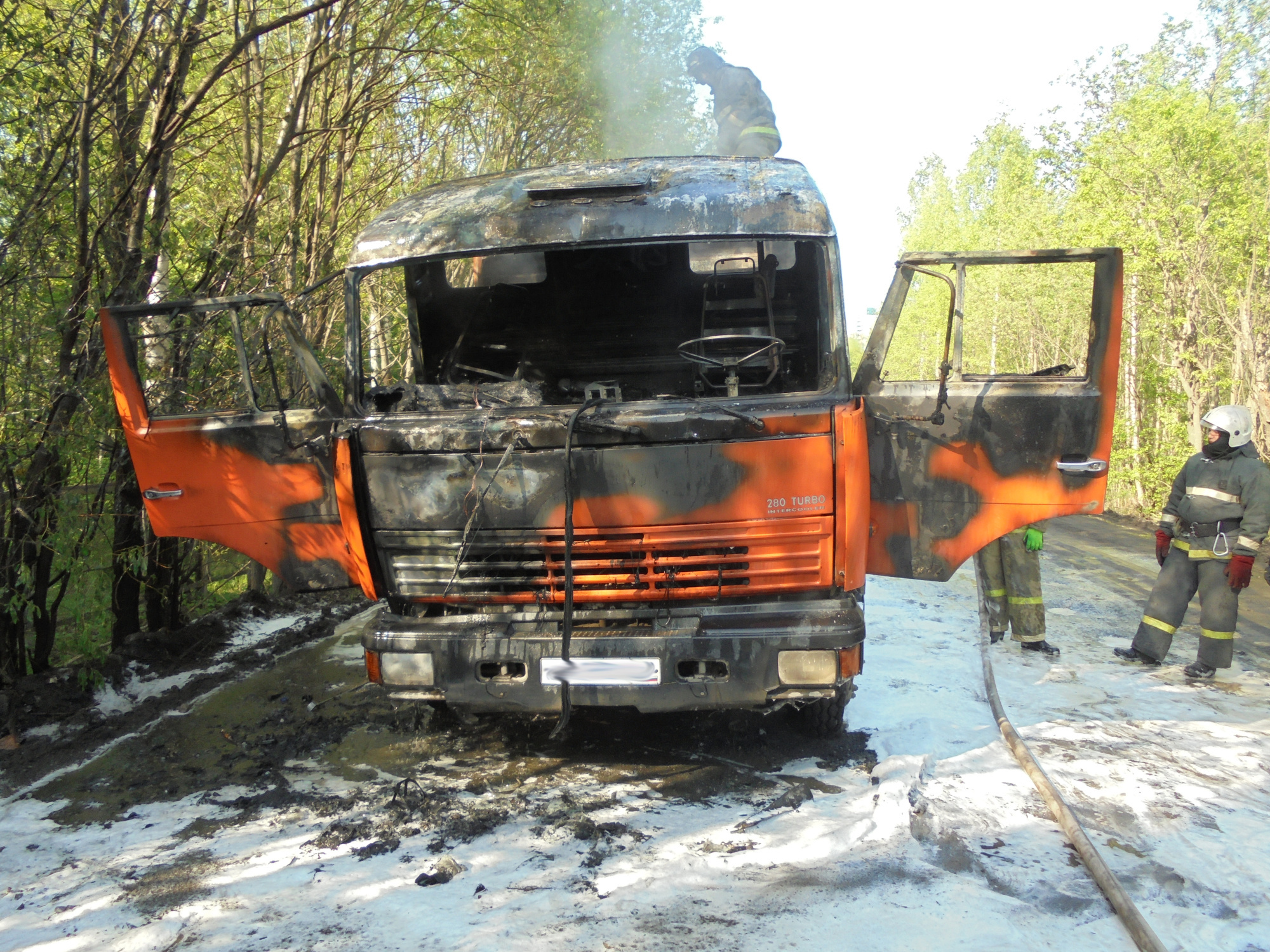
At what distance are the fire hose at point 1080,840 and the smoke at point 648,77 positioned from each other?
13.6 metres

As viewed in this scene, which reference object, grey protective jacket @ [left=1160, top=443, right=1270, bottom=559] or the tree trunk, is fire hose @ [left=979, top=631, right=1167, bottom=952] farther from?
the tree trunk

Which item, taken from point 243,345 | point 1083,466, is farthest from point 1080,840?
point 243,345

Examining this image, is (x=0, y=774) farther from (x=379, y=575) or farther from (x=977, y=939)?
(x=977, y=939)

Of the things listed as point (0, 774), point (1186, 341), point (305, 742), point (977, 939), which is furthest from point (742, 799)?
point (1186, 341)

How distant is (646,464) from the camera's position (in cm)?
347

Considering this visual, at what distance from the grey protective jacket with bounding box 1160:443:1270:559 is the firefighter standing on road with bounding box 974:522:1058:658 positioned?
858 mm

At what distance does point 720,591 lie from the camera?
3.60 m

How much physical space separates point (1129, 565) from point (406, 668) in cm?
848

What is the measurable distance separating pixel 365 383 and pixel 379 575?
94 cm

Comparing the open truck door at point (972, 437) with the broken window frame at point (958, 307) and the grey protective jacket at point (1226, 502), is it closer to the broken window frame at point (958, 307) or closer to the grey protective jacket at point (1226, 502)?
the broken window frame at point (958, 307)

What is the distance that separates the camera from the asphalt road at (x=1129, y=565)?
21.3 ft

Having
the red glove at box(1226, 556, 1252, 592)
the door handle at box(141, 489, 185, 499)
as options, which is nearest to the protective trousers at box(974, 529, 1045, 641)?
the red glove at box(1226, 556, 1252, 592)

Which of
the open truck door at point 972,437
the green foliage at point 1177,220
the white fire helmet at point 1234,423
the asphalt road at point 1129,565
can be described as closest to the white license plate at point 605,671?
the open truck door at point 972,437

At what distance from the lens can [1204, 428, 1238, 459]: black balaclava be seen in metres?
5.45
